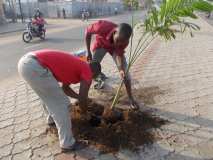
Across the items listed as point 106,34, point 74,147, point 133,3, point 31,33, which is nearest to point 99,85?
point 106,34

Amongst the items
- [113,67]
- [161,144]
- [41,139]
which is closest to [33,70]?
[41,139]

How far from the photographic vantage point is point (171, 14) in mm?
4008

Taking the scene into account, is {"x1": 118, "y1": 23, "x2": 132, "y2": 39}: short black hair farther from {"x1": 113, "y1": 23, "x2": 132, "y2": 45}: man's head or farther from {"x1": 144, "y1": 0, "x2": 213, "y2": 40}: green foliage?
{"x1": 144, "y1": 0, "x2": 213, "y2": 40}: green foliage

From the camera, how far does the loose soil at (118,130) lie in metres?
3.81

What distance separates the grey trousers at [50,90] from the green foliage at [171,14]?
4.99 feet

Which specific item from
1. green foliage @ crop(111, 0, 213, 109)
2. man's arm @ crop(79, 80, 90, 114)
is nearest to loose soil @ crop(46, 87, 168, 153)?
man's arm @ crop(79, 80, 90, 114)

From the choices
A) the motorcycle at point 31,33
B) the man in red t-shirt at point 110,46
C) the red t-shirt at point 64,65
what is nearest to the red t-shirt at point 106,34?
the man in red t-shirt at point 110,46

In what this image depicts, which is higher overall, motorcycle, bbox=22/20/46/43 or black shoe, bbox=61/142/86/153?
black shoe, bbox=61/142/86/153

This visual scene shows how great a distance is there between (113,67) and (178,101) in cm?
291

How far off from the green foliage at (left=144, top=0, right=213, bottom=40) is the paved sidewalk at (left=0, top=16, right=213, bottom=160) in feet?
4.30

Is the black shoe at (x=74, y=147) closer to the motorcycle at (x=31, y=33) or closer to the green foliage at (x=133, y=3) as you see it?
the green foliage at (x=133, y=3)

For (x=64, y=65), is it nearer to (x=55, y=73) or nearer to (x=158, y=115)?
(x=55, y=73)

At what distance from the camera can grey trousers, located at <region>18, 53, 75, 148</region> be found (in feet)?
10.8

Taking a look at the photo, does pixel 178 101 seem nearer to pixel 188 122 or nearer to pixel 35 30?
pixel 188 122
